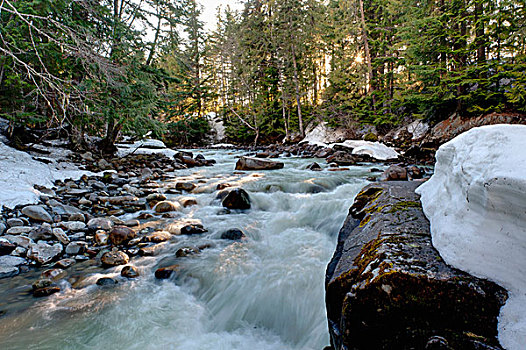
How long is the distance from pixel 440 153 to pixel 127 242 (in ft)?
15.1

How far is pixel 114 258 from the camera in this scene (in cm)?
377

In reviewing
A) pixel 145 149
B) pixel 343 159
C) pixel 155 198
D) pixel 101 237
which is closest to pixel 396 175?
pixel 343 159

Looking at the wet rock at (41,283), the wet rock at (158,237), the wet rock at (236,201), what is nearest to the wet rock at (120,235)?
the wet rock at (158,237)

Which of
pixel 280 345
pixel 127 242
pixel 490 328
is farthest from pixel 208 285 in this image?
pixel 490 328

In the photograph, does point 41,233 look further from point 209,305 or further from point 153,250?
point 209,305

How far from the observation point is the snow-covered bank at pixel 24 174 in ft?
16.4

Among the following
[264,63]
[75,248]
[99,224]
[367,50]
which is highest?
[264,63]

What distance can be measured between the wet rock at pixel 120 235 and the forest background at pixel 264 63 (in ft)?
7.82

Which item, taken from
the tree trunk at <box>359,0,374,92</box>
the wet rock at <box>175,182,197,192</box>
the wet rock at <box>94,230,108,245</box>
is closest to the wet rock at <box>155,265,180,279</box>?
the wet rock at <box>94,230,108,245</box>

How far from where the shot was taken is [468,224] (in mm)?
1647

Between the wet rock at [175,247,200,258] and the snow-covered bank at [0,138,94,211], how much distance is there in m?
3.33

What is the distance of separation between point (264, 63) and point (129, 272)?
21.5 meters

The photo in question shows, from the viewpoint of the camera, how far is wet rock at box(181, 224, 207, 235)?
485 centimetres

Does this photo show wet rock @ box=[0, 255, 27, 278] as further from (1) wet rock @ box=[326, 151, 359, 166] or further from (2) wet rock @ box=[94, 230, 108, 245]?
(1) wet rock @ box=[326, 151, 359, 166]
